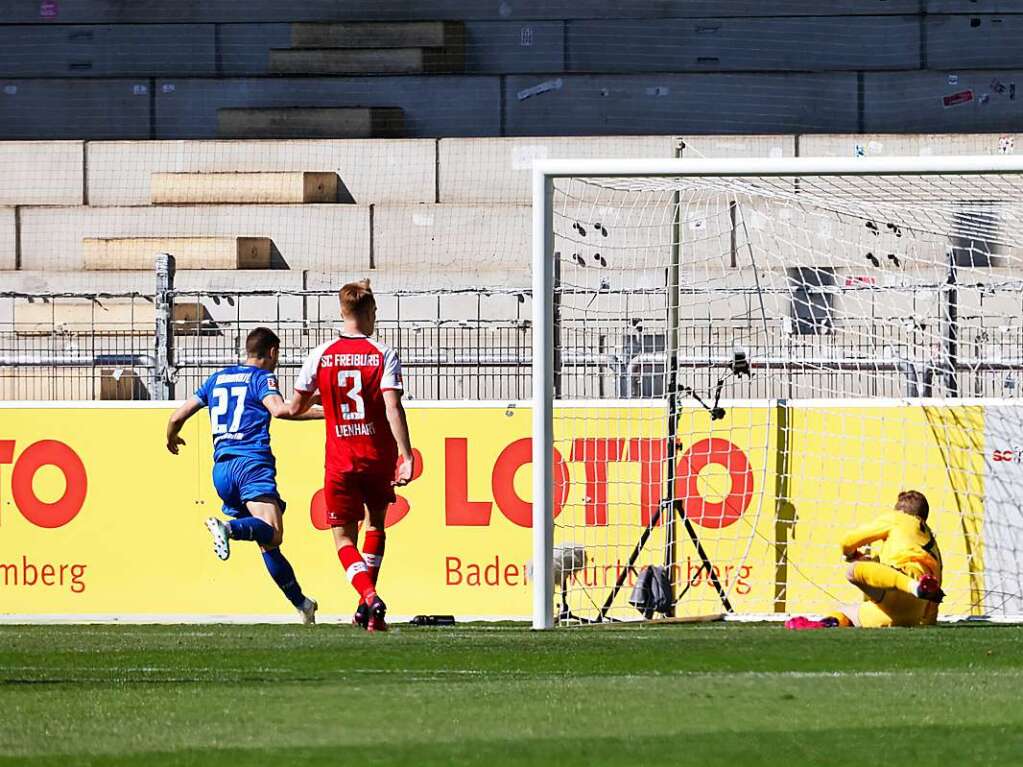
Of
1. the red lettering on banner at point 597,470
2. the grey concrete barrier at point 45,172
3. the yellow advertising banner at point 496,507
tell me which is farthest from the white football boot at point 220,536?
the grey concrete barrier at point 45,172

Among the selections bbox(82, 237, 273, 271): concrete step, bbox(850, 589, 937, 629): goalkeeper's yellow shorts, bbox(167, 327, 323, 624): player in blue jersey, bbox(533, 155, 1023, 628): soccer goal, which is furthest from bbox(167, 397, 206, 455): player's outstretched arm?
bbox(82, 237, 273, 271): concrete step

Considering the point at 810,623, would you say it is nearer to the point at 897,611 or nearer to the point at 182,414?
the point at 897,611

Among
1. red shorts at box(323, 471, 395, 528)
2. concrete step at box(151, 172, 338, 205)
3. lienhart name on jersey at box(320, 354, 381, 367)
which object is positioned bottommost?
red shorts at box(323, 471, 395, 528)

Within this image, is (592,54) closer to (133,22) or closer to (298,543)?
(133,22)

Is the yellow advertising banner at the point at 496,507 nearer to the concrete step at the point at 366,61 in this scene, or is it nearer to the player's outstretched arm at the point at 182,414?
the player's outstretched arm at the point at 182,414

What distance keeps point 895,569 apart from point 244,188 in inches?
441

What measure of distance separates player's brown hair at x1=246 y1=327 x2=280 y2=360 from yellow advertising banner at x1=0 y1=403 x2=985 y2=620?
5.31 feet

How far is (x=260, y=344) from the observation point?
10633 millimetres

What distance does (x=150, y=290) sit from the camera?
18172mm

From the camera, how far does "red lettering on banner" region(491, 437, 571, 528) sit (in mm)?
11922

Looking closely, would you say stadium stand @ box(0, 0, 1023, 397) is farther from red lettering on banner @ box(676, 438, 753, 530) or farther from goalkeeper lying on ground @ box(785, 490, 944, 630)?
goalkeeper lying on ground @ box(785, 490, 944, 630)

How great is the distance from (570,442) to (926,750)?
263 inches

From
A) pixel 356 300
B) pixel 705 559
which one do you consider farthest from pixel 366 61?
pixel 356 300

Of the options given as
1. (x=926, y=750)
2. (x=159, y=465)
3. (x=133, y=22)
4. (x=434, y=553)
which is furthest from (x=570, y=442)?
(x=133, y=22)
